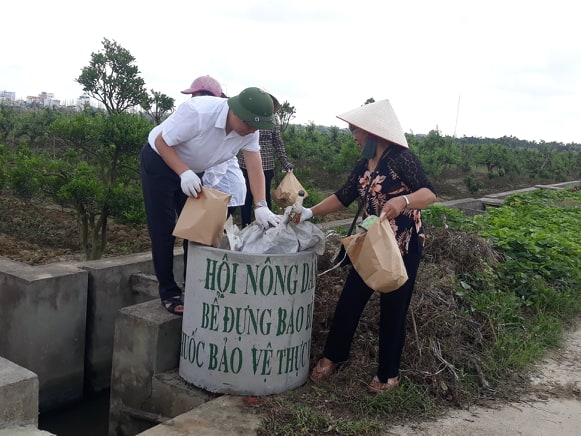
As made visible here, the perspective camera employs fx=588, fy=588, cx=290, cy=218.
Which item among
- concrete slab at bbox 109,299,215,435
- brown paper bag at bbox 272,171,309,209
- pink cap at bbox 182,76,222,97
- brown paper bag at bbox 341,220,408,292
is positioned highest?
pink cap at bbox 182,76,222,97

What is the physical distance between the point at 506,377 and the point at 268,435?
1.59m

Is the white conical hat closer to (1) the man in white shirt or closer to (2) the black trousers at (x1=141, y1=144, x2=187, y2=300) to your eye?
(1) the man in white shirt

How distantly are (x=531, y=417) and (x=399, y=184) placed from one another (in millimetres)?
1319

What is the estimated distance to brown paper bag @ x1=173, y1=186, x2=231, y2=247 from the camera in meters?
2.76

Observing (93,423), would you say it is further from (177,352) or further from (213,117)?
(213,117)

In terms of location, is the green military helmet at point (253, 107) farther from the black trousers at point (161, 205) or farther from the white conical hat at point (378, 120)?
the black trousers at point (161, 205)

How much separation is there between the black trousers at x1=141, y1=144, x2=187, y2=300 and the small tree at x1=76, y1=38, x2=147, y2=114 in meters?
5.02

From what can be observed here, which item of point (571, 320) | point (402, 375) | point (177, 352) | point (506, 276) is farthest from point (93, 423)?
point (571, 320)

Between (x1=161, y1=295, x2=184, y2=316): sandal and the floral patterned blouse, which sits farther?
(x1=161, y1=295, x2=184, y2=316): sandal

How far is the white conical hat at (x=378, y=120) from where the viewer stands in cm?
279

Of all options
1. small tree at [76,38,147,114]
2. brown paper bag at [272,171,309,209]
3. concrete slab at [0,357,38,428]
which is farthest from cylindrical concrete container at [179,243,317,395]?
small tree at [76,38,147,114]

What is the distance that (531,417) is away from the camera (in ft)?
9.49

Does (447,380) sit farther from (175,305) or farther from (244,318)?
(175,305)

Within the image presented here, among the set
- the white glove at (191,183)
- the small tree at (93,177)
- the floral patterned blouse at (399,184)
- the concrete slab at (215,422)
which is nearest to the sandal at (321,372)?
the concrete slab at (215,422)
